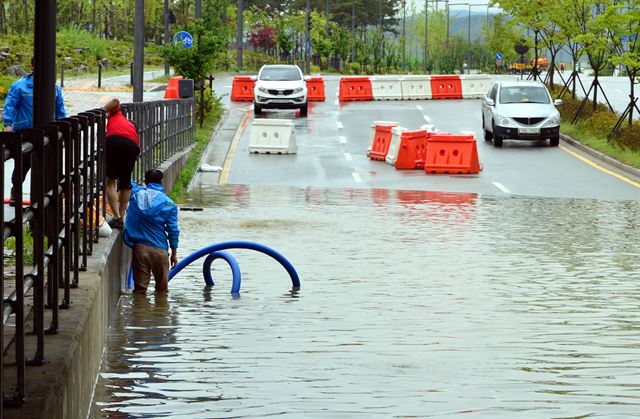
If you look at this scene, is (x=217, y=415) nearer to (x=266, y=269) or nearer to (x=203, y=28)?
(x=266, y=269)

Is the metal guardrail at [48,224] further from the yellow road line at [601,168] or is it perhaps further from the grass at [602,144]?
the grass at [602,144]

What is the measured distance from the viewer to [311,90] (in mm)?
59531

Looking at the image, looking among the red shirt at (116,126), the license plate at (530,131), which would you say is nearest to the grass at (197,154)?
the red shirt at (116,126)

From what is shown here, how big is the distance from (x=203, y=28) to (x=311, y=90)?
1562 centimetres

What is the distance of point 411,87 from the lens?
199 feet

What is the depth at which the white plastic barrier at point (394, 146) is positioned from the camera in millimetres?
34362

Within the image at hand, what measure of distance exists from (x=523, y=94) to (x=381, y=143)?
6650 mm

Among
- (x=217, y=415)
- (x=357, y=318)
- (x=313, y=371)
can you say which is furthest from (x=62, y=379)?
(x=357, y=318)

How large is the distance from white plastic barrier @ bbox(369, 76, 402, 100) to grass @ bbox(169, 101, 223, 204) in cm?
1019

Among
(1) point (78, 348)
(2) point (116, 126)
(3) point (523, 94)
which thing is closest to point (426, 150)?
(3) point (523, 94)

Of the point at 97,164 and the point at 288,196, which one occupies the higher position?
the point at 97,164

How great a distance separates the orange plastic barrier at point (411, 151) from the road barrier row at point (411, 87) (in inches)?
967

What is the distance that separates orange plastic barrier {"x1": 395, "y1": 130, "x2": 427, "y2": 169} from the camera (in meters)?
33.9

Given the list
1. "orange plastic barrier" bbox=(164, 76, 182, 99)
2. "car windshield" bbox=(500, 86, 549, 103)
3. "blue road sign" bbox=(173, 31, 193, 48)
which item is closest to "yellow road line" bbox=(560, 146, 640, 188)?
"car windshield" bbox=(500, 86, 549, 103)
